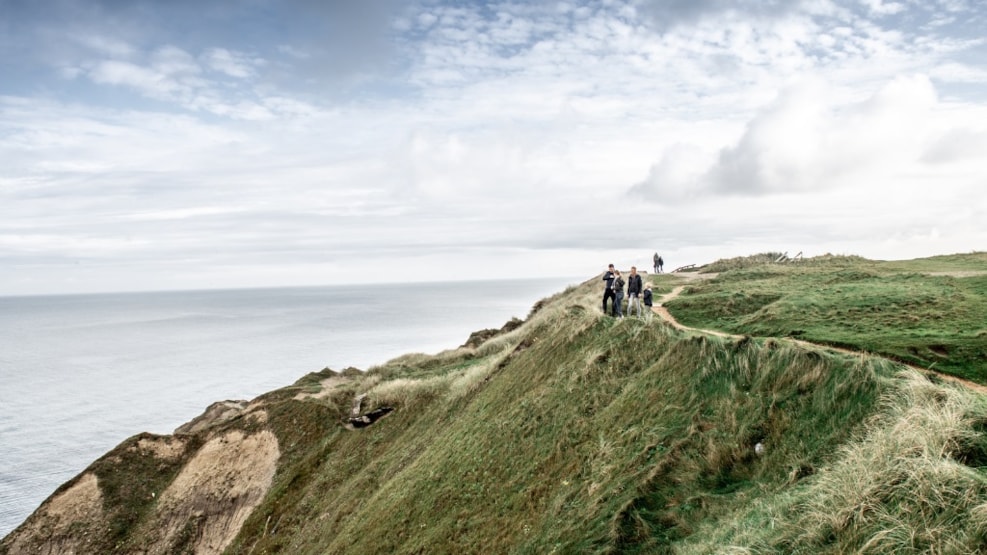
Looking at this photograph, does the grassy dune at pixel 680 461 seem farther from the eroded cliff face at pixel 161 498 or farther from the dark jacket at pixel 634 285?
the eroded cliff face at pixel 161 498

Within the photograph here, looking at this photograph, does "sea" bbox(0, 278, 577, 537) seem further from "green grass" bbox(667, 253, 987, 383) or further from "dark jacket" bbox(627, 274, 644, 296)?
"green grass" bbox(667, 253, 987, 383)

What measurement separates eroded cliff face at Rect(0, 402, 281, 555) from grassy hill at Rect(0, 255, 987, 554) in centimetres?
11

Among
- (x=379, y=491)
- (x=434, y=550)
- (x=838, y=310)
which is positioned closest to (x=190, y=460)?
(x=379, y=491)

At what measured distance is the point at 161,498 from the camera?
3156 cm

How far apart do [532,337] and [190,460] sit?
77.4 ft

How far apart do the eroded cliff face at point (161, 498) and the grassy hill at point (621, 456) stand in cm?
11

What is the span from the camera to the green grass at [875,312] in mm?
14453

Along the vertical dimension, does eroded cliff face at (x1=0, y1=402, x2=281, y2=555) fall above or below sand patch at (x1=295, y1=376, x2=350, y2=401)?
below

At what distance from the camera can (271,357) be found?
9356cm

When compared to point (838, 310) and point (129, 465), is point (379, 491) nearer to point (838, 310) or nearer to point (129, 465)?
point (838, 310)

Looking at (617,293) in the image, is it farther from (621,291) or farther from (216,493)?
(216,493)

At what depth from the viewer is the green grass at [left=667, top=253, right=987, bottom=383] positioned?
47.4ft

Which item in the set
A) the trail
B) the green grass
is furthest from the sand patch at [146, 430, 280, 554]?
the green grass

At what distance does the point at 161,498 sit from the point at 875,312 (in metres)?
37.6
